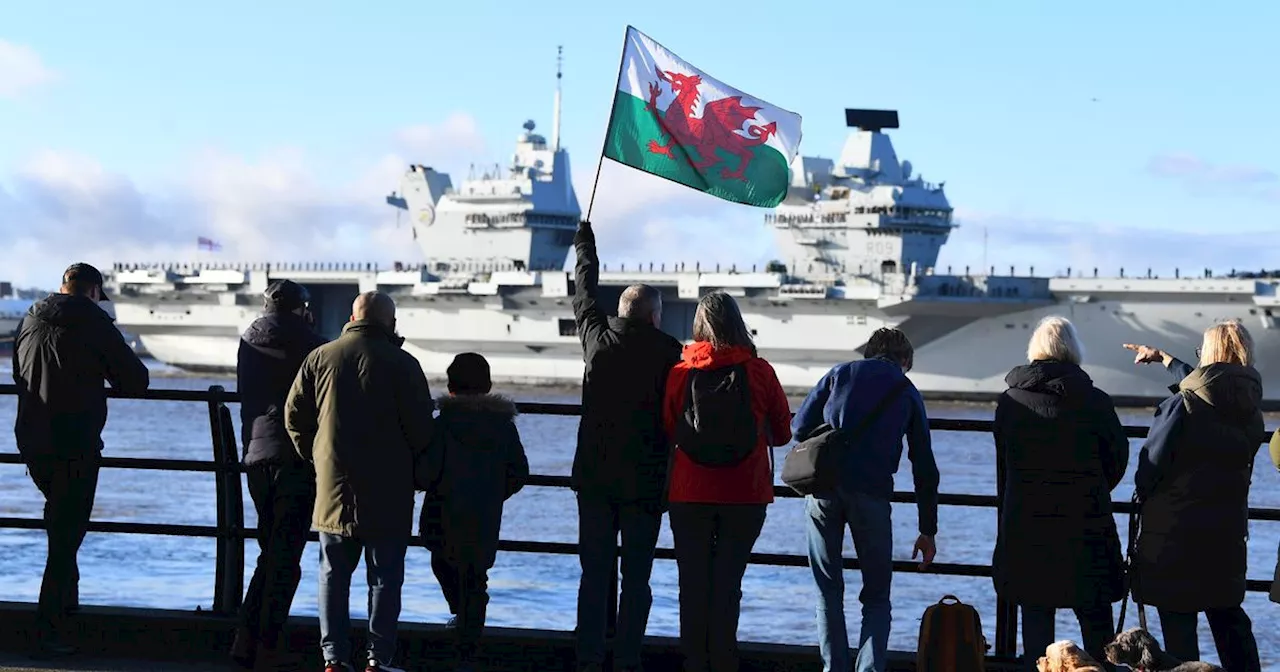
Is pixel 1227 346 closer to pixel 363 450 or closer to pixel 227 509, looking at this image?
pixel 363 450

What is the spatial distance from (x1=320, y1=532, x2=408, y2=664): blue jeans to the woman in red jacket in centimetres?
86

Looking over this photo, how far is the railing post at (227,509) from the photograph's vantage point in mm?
5988

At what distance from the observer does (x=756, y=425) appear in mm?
5250

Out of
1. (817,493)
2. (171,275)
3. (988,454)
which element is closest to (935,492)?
(817,493)

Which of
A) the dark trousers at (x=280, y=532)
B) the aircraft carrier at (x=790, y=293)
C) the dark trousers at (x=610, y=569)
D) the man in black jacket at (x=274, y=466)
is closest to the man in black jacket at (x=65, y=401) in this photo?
the man in black jacket at (x=274, y=466)

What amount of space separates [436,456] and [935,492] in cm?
152

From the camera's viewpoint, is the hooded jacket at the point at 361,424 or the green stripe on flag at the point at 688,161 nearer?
the hooded jacket at the point at 361,424

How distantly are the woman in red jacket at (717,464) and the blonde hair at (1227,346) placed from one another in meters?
1.26

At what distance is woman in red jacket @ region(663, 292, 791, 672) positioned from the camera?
522cm

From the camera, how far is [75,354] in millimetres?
5766

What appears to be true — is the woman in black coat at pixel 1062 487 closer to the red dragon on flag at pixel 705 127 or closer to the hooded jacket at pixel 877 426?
the hooded jacket at pixel 877 426

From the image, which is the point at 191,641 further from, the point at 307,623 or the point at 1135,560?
the point at 1135,560

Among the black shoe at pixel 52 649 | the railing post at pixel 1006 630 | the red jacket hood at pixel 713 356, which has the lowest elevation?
the black shoe at pixel 52 649

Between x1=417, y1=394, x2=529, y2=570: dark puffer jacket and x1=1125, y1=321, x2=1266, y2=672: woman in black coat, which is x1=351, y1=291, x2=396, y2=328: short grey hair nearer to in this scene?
x1=417, y1=394, x2=529, y2=570: dark puffer jacket
